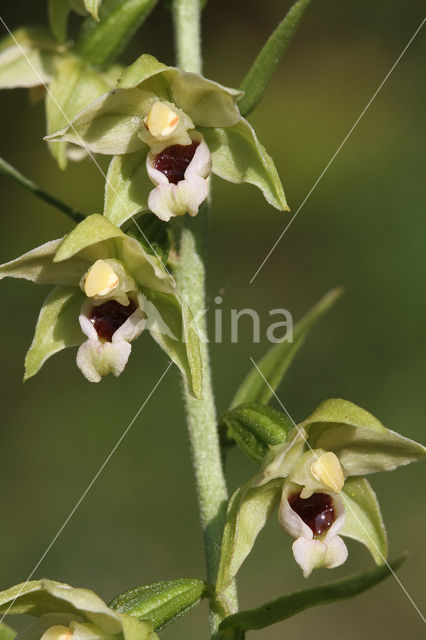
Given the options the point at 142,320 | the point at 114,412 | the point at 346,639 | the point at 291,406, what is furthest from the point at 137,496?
the point at 142,320

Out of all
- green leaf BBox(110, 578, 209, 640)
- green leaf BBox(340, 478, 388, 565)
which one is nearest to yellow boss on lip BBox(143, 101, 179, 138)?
green leaf BBox(340, 478, 388, 565)

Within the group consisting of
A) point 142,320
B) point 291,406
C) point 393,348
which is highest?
point 142,320

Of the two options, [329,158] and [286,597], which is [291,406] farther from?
[286,597]

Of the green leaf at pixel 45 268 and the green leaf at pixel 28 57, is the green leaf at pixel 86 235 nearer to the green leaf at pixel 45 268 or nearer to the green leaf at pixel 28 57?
the green leaf at pixel 45 268

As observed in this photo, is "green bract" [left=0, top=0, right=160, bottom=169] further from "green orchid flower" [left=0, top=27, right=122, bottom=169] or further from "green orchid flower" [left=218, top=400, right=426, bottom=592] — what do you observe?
"green orchid flower" [left=218, top=400, right=426, bottom=592]

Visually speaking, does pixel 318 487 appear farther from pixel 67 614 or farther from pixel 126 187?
pixel 126 187

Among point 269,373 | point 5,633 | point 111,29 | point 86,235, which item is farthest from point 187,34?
point 5,633
